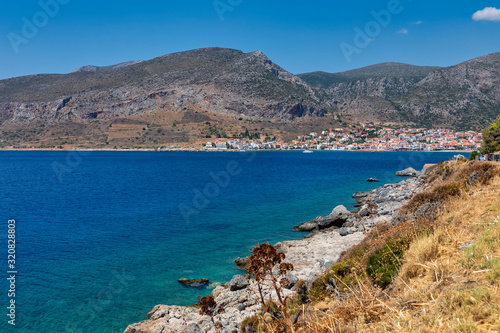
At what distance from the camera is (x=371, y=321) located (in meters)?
4.00

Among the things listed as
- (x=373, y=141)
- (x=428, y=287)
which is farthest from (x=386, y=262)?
(x=373, y=141)

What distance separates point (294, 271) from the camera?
50.4ft

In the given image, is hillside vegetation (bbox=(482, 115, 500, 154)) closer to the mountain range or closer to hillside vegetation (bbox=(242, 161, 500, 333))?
hillside vegetation (bbox=(242, 161, 500, 333))

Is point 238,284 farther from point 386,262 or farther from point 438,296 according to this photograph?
point 438,296

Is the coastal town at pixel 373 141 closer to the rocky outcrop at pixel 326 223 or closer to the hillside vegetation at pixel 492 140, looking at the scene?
the hillside vegetation at pixel 492 140

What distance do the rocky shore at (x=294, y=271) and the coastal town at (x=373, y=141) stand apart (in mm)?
121292

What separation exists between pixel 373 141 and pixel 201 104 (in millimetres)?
94941

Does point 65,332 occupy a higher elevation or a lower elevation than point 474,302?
lower

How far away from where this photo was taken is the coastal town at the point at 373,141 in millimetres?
145000

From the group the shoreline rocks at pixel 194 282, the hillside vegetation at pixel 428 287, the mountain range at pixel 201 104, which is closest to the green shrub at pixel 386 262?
the hillside vegetation at pixel 428 287

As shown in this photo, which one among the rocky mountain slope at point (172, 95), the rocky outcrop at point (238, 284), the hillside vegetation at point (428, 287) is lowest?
the rocky outcrop at point (238, 284)

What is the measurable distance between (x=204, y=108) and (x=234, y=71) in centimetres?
2705

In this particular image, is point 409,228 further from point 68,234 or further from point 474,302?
point 68,234

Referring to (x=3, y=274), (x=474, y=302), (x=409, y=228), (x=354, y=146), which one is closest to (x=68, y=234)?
(x=3, y=274)
